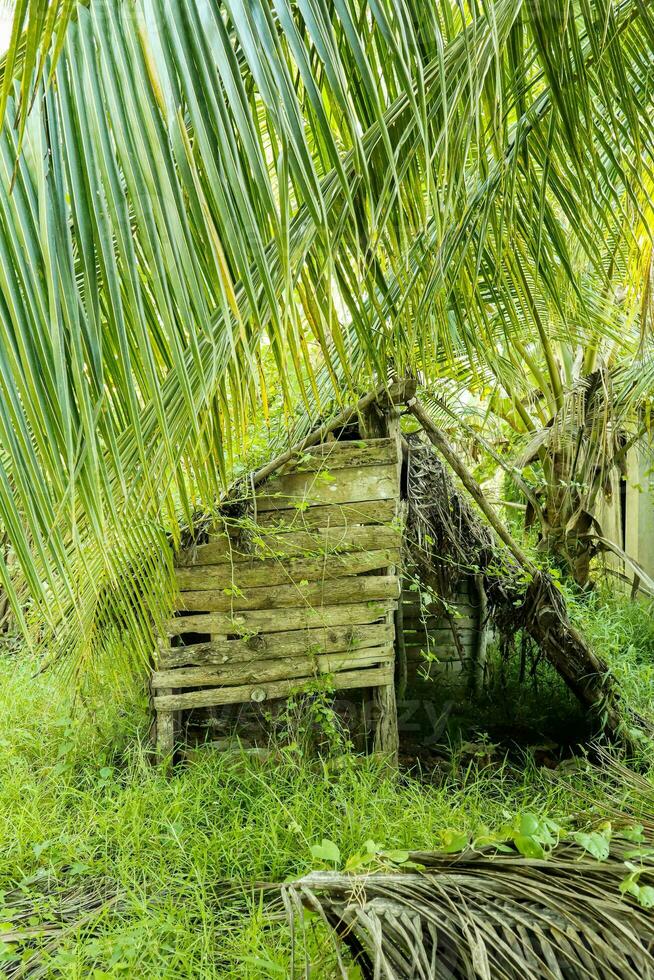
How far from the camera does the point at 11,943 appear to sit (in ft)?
9.85

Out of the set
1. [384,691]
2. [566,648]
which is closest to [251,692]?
[384,691]

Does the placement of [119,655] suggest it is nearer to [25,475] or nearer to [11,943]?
[11,943]

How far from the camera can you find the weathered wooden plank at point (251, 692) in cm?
429

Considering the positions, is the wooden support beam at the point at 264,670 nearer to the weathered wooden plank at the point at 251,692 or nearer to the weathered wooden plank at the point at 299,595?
the weathered wooden plank at the point at 251,692

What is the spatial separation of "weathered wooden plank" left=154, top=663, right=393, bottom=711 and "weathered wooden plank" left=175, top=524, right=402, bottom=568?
72 cm

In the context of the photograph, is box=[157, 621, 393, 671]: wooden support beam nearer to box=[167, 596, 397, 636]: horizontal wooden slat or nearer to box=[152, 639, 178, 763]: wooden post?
box=[167, 596, 397, 636]: horizontal wooden slat

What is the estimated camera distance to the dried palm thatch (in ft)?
3.70

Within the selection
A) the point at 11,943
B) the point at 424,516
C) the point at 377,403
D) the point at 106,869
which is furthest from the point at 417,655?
the point at 11,943

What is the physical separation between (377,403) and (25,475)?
3.57 metres

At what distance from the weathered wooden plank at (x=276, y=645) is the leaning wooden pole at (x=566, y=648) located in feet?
3.63

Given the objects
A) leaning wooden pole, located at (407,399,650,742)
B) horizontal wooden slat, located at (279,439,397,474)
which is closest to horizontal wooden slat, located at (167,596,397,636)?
horizontal wooden slat, located at (279,439,397,474)

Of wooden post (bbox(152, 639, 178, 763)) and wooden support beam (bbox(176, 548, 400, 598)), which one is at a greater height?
wooden support beam (bbox(176, 548, 400, 598))

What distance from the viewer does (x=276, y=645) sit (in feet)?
14.4

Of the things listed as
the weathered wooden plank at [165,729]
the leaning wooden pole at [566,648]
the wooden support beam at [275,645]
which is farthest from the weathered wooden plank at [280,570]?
the leaning wooden pole at [566,648]
